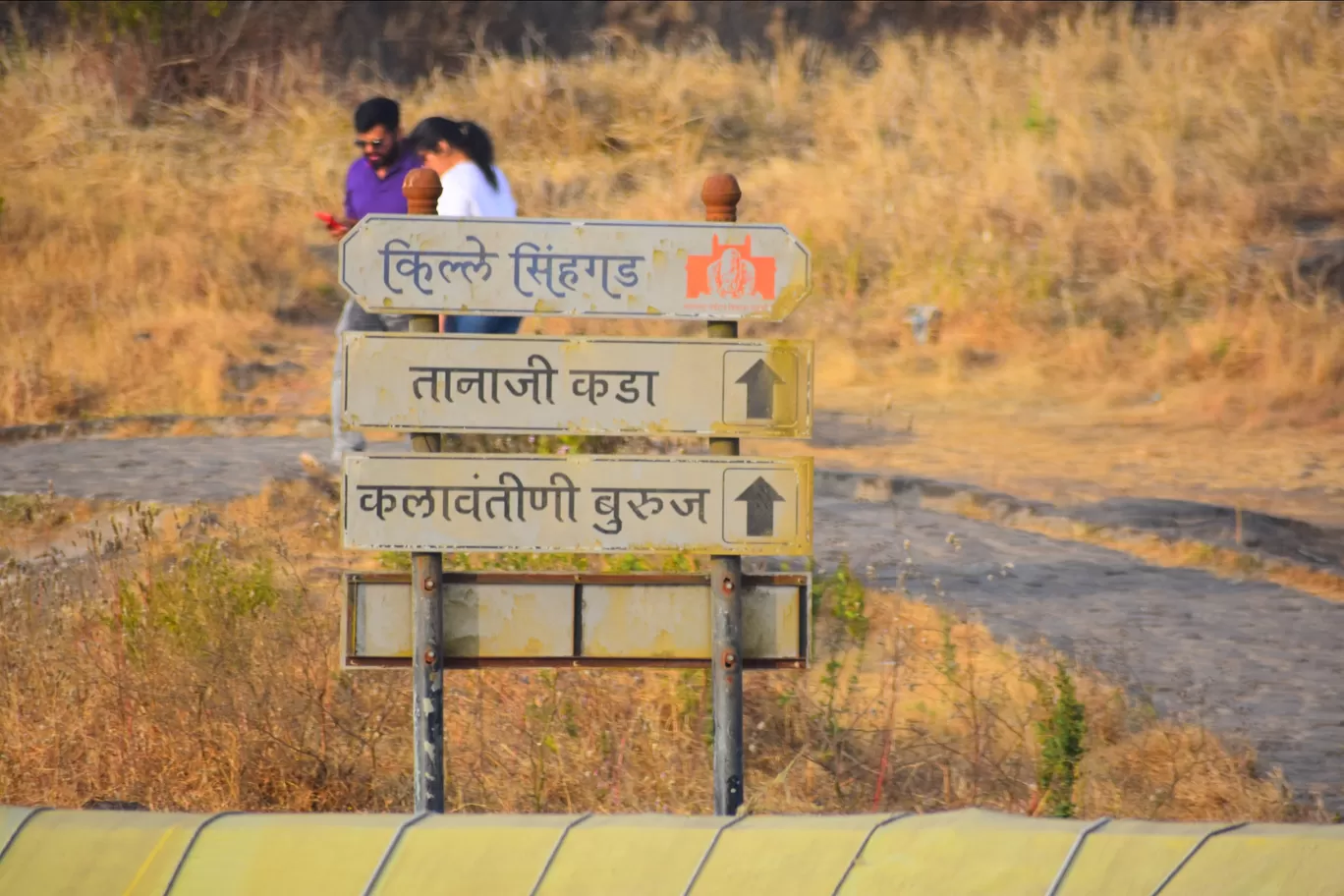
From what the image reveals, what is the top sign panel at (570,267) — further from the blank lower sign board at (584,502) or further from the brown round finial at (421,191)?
the blank lower sign board at (584,502)

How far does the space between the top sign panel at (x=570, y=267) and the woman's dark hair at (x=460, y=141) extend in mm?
2765

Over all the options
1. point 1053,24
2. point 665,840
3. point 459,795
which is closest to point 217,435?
point 459,795

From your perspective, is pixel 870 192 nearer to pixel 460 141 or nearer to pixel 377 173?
pixel 377 173

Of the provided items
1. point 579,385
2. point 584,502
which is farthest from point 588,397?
point 584,502

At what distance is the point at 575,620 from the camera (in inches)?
153

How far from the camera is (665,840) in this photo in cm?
301

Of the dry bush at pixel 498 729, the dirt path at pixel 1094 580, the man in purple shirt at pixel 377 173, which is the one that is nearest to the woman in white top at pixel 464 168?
the man in purple shirt at pixel 377 173

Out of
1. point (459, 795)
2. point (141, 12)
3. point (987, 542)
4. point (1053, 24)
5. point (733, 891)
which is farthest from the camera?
point (1053, 24)

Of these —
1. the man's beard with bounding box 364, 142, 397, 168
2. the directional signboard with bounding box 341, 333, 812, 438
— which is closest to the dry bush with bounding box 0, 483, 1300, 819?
the directional signboard with bounding box 341, 333, 812, 438

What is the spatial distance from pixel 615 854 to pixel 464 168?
3.98 m

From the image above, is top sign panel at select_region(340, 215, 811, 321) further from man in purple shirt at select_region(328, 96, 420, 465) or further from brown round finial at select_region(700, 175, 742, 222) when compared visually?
man in purple shirt at select_region(328, 96, 420, 465)

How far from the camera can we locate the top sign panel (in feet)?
12.5

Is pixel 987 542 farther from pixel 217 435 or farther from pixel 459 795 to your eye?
pixel 217 435

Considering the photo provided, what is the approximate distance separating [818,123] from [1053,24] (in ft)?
14.5
